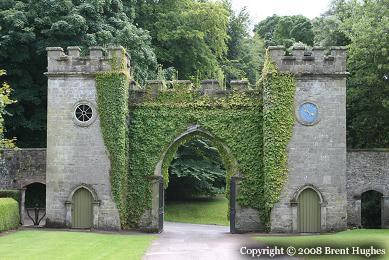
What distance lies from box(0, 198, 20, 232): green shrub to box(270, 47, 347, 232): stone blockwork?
1030cm

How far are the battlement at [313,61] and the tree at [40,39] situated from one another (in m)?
11.3

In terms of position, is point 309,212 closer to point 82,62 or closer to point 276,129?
point 276,129

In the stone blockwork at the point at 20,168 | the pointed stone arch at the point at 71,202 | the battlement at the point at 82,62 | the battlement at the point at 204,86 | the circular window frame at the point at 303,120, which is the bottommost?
the pointed stone arch at the point at 71,202

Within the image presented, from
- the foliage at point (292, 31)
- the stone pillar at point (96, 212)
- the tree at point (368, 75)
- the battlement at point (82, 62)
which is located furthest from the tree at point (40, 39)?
the foliage at point (292, 31)

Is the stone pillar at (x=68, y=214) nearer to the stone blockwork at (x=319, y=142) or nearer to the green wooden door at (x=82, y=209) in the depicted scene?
the green wooden door at (x=82, y=209)

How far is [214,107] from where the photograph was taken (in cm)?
2442

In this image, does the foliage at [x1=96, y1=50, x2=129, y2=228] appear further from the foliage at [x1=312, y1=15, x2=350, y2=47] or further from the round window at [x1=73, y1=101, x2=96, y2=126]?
the foliage at [x1=312, y1=15, x2=350, y2=47]

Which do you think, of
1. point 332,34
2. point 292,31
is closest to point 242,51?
point 292,31

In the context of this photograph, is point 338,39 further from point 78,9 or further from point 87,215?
point 87,215

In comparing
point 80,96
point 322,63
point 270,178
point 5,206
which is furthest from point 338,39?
point 5,206

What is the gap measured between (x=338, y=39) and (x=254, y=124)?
41.4 ft

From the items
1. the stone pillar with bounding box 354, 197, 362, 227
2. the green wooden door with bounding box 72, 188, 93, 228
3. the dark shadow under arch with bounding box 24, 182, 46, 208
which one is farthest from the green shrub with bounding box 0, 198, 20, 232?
the stone pillar with bounding box 354, 197, 362, 227

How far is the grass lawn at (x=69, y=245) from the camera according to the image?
1511 centimetres

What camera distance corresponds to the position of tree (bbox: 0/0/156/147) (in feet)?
104
